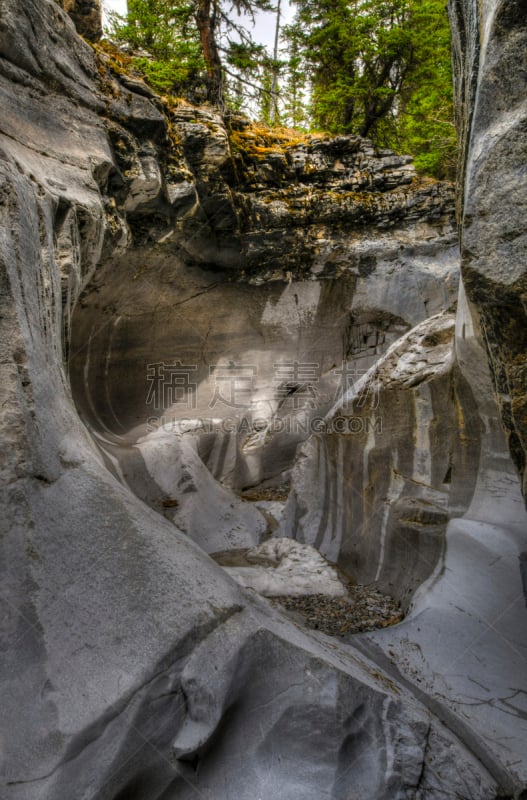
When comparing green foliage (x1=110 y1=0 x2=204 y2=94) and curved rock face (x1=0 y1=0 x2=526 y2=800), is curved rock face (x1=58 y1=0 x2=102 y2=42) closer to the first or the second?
green foliage (x1=110 y1=0 x2=204 y2=94)

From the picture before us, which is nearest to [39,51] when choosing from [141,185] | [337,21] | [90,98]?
[90,98]

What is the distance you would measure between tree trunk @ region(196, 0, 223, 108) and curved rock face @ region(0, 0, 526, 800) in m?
1.04

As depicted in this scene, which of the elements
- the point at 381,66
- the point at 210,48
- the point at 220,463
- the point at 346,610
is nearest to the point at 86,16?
the point at 210,48

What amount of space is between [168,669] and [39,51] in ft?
18.3

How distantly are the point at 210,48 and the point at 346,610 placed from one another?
8918 millimetres

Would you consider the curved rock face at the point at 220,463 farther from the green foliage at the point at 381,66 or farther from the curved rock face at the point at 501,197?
the green foliage at the point at 381,66

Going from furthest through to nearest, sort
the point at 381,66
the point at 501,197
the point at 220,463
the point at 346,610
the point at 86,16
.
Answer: the point at 381,66
the point at 220,463
the point at 86,16
the point at 346,610
the point at 501,197

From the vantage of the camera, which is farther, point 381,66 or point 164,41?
point 381,66

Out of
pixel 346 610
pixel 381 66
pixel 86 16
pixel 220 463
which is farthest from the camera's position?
pixel 381 66

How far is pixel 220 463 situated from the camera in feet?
25.8

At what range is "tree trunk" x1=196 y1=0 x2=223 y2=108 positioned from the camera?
762cm

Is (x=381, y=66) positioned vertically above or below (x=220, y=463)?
above

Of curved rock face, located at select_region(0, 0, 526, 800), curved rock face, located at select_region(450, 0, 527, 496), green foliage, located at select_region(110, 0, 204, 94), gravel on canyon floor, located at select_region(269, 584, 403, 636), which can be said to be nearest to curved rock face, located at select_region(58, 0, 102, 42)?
green foliage, located at select_region(110, 0, 204, 94)

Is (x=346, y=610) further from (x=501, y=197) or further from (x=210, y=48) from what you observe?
(x=210, y=48)
